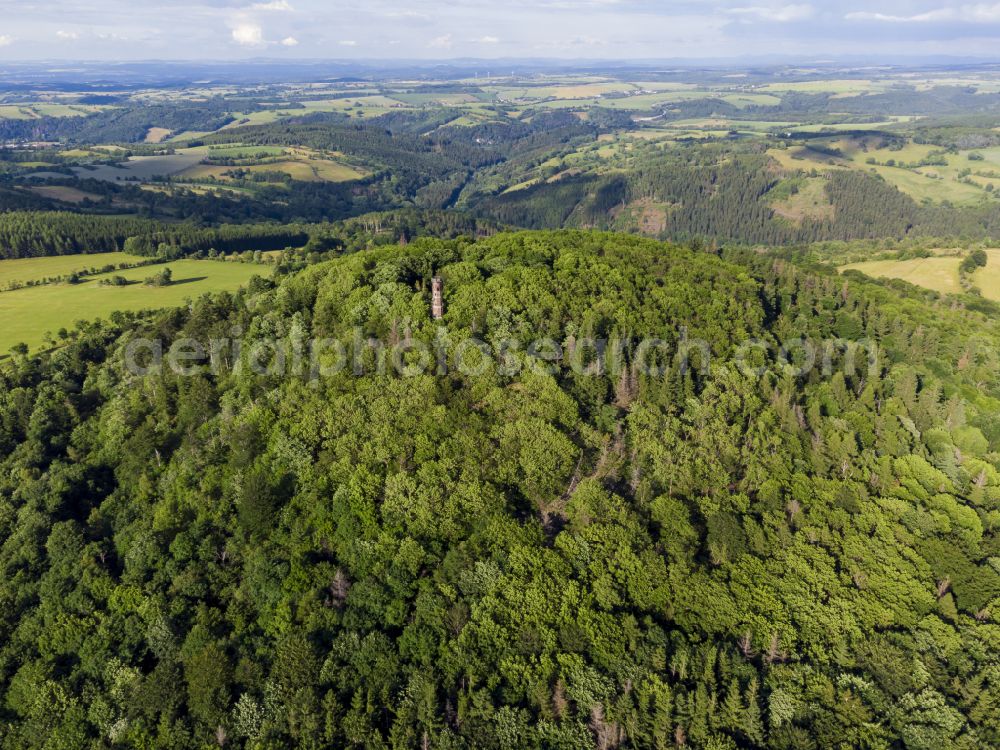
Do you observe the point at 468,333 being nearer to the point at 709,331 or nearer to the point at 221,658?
the point at 709,331

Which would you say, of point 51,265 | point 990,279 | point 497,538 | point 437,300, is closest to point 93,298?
point 51,265

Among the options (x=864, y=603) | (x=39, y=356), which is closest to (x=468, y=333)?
(x=864, y=603)

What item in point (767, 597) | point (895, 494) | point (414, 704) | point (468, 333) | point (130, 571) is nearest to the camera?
point (414, 704)

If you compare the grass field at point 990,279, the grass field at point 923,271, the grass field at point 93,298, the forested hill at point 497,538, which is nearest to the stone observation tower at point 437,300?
the forested hill at point 497,538

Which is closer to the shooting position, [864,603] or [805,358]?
[864,603]

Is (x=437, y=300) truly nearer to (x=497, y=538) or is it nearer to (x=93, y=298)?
(x=497, y=538)

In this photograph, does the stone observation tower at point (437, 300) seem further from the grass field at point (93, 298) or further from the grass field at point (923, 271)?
the grass field at point (923, 271)

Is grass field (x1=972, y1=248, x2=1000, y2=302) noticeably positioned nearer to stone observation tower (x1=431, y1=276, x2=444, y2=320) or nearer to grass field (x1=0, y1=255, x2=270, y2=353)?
stone observation tower (x1=431, y1=276, x2=444, y2=320)
